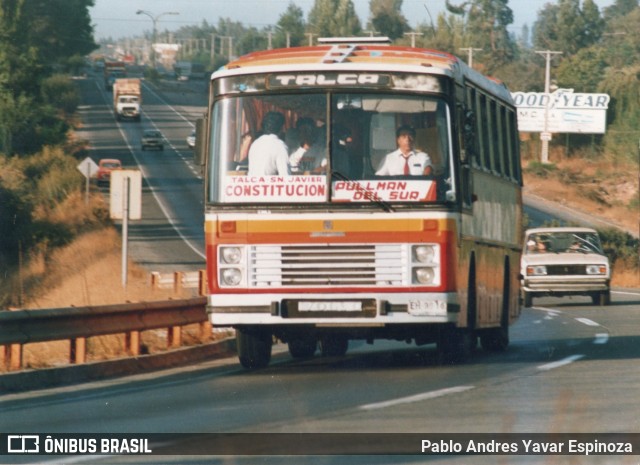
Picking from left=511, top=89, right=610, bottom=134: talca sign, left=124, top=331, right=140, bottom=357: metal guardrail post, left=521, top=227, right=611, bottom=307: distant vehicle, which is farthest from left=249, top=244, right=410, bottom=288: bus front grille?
left=511, top=89, right=610, bottom=134: talca sign

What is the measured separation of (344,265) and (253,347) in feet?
5.92

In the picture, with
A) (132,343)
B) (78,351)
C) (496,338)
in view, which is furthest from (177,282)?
(78,351)

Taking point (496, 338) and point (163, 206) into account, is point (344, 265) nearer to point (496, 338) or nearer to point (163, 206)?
point (496, 338)

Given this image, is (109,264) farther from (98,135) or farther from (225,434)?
(98,135)

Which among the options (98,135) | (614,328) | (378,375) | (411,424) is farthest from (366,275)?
(98,135)

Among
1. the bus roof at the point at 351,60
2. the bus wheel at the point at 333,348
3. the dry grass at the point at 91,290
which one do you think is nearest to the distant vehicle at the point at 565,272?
the dry grass at the point at 91,290

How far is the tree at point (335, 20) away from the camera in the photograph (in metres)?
187

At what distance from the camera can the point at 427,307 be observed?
14.8m

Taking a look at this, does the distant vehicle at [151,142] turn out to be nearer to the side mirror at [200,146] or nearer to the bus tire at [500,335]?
the bus tire at [500,335]

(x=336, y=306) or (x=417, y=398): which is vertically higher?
(x=336, y=306)

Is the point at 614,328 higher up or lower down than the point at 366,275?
lower down

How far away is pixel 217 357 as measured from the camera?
17.9 m

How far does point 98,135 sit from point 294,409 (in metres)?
103

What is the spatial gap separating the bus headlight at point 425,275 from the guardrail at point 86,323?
330cm
